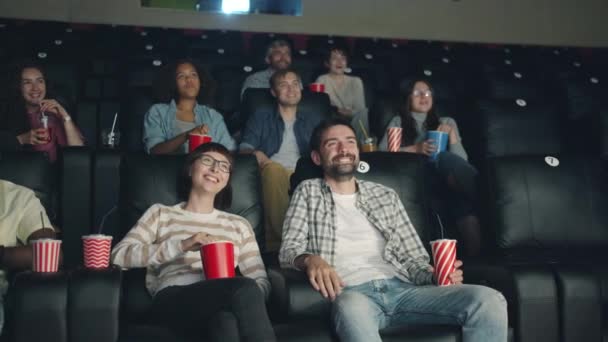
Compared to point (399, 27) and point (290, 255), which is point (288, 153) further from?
point (399, 27)

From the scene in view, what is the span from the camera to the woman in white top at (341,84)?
180 inches

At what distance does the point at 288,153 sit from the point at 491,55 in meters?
2.75

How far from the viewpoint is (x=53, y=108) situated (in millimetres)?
3258

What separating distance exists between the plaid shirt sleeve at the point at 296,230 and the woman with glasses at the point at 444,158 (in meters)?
0.88

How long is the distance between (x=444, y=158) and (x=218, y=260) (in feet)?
5.01

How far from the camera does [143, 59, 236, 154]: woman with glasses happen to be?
134 inches

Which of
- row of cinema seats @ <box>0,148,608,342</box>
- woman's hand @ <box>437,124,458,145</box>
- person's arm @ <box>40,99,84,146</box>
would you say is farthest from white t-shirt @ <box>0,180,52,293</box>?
woman's hand @ <box>437,124,458,145</box>

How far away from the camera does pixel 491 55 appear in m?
A: 5.80

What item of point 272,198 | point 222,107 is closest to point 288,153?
point 272,198

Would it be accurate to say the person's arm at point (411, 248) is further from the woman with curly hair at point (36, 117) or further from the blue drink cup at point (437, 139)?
the woman with curly hair at point (36, 117)

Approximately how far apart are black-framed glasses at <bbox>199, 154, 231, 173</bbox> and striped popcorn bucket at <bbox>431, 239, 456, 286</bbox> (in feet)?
2.20

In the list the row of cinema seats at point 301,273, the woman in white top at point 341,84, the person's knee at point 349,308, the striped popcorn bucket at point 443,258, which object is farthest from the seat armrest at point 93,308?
the woman in white top at point 341,84

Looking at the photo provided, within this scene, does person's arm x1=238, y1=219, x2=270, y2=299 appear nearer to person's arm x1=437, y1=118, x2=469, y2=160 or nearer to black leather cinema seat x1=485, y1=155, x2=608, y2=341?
black leather cinema seat x1=485, y1=155, x2=608, y2=341

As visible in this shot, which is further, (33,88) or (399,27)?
(399,27)
